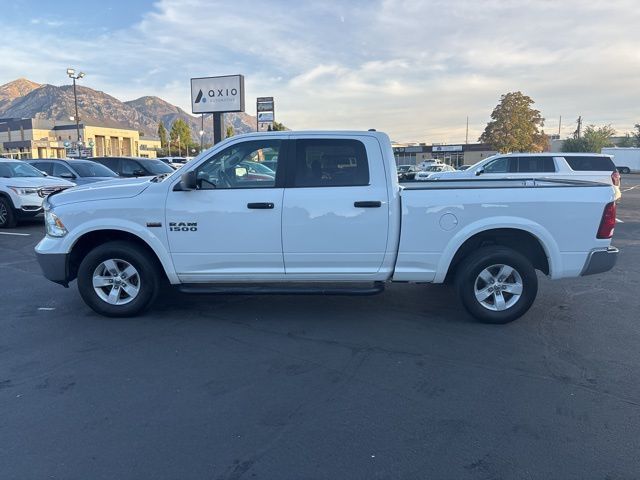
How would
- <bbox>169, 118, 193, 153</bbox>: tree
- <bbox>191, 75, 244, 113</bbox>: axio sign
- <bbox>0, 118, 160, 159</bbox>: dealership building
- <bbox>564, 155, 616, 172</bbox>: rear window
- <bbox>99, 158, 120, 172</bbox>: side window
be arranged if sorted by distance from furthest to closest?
<bbox>169, 118, 193, 153</bbox>: tree, <bbox>0, 118, 160, 159</bbox>: dealership building, <bbox>191, 75, 244, 113</bbox>: axio sign, <bbox>99, 158, 120, 172</bbox>: side window, <bbox>564, 155, 616, 172</bbox>: rear window

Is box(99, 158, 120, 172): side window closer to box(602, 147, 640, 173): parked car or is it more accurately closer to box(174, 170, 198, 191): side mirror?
box(174, 170, 198, 191): side mirror

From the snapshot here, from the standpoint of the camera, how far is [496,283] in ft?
17.0

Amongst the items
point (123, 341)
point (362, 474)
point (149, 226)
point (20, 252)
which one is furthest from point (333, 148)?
point (20, 252)

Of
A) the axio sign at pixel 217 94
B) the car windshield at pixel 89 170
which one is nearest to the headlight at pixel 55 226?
the car windshield at pixel 89 170

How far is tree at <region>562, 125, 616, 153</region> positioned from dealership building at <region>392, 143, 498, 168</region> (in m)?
11.5

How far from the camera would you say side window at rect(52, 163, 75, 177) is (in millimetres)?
14569

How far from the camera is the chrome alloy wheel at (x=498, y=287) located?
517 cm

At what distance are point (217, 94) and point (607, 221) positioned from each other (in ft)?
81.8

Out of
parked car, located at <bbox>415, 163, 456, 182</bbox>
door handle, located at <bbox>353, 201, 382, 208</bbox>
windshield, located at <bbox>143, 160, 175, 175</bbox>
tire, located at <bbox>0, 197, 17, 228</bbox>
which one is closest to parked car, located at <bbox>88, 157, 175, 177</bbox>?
windshield, located at <bbox>143, 160, 175, 175</bbox>

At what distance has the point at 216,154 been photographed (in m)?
5.18

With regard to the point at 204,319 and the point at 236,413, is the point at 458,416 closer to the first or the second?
the point at 236,413

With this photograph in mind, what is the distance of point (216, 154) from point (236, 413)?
2.77 m

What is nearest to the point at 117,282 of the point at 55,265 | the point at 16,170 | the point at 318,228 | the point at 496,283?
the point at 55,265

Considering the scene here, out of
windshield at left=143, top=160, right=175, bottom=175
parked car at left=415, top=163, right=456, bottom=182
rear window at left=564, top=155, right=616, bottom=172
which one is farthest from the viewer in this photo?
windshield at left=143, top=160, right=175, bottom=175
